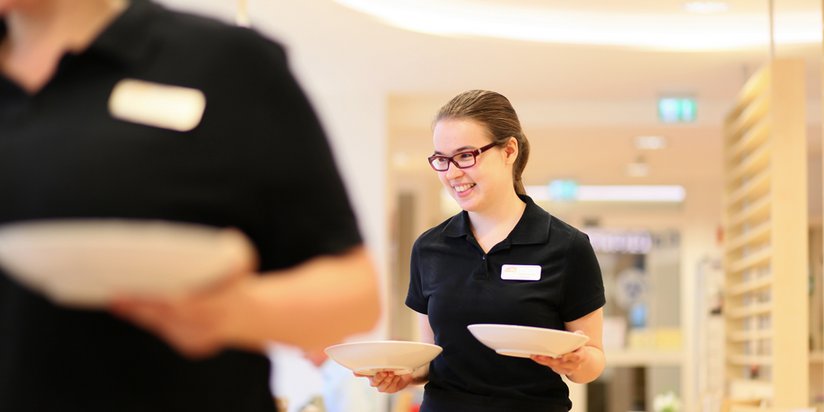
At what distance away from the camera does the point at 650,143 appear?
9781 mm

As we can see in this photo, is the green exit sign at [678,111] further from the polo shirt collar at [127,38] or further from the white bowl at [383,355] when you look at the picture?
the polo shirt collar at [127,38]

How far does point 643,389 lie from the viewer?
39.4 feet

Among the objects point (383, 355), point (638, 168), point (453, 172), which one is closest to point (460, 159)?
point (453, 172)

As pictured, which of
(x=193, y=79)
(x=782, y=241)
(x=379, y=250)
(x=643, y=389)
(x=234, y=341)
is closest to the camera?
(x=234, y=341)

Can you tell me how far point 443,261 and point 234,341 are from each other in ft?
5.52

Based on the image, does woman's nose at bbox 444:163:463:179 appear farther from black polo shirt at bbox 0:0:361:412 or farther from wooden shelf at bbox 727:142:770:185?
wooden shelf at bbox 727:142:770:185

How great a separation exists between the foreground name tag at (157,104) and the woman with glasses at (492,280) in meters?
1.45

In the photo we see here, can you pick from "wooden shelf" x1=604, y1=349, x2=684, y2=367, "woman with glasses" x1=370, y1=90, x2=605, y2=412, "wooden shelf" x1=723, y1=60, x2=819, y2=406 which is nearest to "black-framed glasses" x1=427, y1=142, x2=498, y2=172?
"woman with glasses" x1=370, y1=90, x2=605, y2=412

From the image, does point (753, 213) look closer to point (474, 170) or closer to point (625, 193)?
point (474, 170)

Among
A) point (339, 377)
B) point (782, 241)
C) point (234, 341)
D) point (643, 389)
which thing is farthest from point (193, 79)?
point (643, 389)

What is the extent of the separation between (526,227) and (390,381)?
48 cm

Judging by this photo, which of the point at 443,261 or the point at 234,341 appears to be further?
the point at 443,261

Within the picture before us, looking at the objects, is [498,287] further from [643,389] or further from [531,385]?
[643,389]

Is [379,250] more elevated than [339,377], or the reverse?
[379,250]
